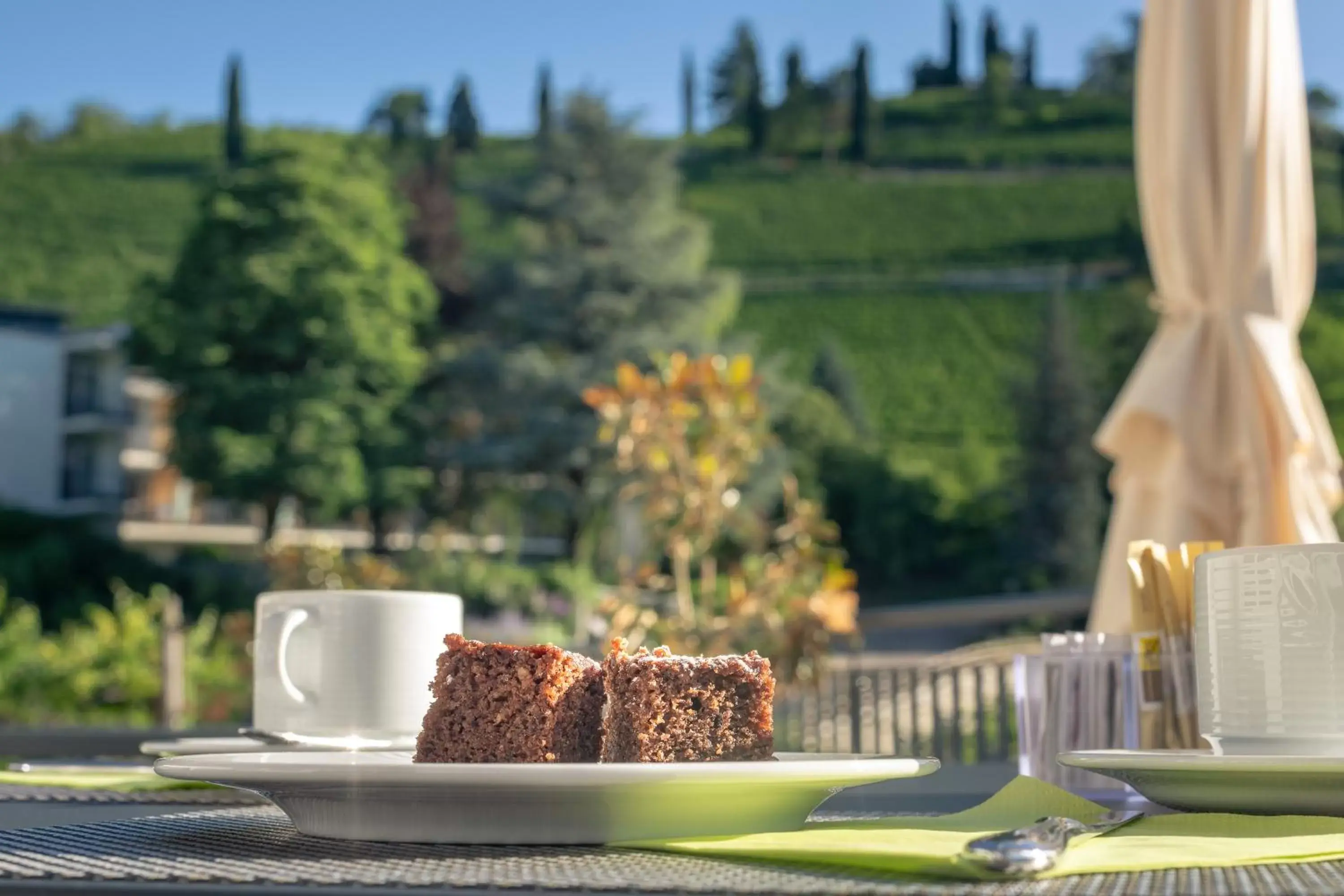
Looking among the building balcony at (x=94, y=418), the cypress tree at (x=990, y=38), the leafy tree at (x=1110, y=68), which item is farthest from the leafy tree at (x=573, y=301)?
the cypress tree at (x=990, y=38)

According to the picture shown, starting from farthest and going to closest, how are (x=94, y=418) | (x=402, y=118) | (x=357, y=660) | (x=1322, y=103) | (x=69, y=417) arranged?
1. (x=402, y=118)
2. (x=1322, y=103)
3. (x=69, y=417)
4. (x=94, y=418)
5. (x=357, y=660)

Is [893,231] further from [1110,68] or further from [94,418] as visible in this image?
[94,418]

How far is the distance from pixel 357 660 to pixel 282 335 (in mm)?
16117

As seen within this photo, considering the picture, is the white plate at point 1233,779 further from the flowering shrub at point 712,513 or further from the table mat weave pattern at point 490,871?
the flowering shrub at point 712,513

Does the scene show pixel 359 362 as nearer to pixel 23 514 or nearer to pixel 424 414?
pixel 424 414

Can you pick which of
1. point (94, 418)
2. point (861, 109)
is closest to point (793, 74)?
point (861, 109)

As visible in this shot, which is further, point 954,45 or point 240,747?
point 954,45

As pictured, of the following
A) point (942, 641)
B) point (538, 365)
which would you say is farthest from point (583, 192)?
point (942, 641)

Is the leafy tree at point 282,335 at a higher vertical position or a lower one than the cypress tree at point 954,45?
lower

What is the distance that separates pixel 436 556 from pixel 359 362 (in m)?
3.36

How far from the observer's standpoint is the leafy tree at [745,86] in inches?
1150

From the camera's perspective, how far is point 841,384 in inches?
923

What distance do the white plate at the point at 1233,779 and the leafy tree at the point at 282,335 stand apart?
15670mm

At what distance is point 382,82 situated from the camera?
27.1 m
